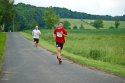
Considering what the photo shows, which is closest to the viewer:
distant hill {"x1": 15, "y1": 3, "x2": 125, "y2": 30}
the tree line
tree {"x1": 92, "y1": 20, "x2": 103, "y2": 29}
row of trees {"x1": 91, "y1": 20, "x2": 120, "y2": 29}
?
the tree line

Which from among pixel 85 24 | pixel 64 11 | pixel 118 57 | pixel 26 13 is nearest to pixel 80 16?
pixel 64 11

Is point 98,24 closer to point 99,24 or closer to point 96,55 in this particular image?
point 99,24

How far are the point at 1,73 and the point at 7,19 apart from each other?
96.3 m

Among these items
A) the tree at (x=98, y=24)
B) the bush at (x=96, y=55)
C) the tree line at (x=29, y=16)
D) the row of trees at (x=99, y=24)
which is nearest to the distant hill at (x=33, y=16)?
the tree line at (x=29, y=16)

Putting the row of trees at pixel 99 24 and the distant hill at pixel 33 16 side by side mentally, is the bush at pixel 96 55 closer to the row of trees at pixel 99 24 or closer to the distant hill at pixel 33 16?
the distant hill at pixel 33 16

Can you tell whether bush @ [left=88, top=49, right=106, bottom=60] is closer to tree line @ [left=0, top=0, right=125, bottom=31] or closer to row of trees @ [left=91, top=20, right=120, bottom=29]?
tree line @ [left=0, top=0, right=125, bottom=31]

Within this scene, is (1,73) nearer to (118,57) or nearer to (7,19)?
(118,57)

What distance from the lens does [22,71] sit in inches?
526

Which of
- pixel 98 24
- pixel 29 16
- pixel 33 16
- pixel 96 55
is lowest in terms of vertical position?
pixel 98 24

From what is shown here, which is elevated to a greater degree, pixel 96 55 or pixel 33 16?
pixel 96 55

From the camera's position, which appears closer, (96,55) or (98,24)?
(96,55)

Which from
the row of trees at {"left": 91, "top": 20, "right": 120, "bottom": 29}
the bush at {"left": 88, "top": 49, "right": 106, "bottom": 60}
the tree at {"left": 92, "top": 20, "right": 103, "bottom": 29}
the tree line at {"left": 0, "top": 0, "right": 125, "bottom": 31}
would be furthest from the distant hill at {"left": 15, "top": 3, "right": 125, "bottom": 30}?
the bush at {"left": 88, "top": 49, "right": 106, "bottom": 60}

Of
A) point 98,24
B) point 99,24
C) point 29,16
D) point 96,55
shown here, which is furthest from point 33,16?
point 96,55

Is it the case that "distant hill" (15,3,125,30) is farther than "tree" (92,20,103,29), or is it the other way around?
"tree" (92,20,103,29)
